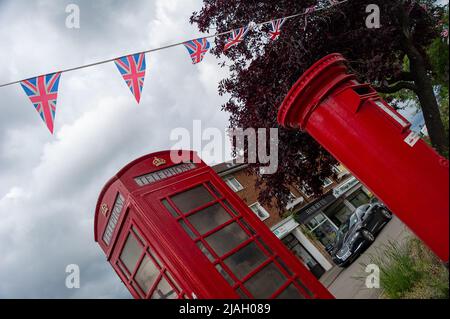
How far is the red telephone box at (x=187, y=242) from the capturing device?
4.39 metres

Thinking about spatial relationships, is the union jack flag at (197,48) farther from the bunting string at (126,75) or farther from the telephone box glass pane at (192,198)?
the telephone box glass pane at (192,198)

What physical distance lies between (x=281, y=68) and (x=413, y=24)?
12.3 feet

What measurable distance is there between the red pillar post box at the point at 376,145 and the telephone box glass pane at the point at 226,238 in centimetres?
214

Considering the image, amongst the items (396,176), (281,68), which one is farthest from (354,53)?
(396,176)

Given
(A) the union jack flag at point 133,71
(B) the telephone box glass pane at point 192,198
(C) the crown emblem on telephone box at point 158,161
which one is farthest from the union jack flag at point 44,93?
(B) the telephone box glass pane at point 192,198

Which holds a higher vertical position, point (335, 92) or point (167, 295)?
point (335, 92)

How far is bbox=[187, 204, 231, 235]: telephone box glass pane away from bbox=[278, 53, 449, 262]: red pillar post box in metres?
2.05

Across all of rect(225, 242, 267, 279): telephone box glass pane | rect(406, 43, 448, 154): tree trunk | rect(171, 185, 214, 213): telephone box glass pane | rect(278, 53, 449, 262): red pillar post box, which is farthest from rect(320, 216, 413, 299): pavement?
rect(171, 185, 214, 213): telephone box glass pane

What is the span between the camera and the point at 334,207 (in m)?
20.5

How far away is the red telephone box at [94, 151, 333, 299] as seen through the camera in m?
4.39

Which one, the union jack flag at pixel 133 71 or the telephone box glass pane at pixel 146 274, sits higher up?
the union jack flag at pixel 133 71

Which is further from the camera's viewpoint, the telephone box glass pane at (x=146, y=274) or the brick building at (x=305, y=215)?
the brick building at (x=305, y=215)

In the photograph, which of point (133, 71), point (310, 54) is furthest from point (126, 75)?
point (310, 54)
